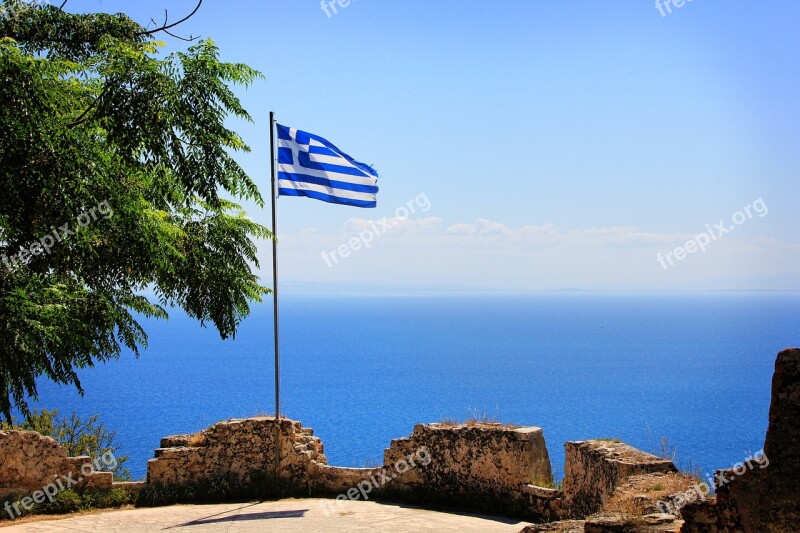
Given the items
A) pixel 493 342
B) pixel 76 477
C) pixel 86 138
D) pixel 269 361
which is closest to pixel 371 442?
pixel 76 477

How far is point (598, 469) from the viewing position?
11.9 metres

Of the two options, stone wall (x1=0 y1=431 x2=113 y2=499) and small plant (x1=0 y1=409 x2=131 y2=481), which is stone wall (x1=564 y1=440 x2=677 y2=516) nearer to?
stone wall (x1=0 y1=431 x2=113 y2=499)

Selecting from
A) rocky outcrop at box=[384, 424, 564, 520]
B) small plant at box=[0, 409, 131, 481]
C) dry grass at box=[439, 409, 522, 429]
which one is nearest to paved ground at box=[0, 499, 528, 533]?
rocky outcrop at box=[384, 424, 564, 520]

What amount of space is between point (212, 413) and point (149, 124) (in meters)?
72.0

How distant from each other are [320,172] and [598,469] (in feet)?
25.9

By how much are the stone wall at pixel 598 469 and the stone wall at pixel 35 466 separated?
8110 mm

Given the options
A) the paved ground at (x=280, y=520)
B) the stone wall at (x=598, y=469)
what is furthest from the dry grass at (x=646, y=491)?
the paved ground at (x=280, y=520)

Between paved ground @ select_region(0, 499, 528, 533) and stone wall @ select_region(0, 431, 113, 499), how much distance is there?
1.00 m

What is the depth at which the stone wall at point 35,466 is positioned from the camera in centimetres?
1438

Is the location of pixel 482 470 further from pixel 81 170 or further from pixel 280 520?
pixel 81 170

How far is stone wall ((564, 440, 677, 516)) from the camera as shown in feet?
36.5

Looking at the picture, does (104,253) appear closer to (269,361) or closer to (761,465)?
(761,465)

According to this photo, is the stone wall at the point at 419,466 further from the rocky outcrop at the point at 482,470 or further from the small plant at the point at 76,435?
the small plant at the point at 76,435

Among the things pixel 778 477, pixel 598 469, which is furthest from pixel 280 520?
pixel 778 477
